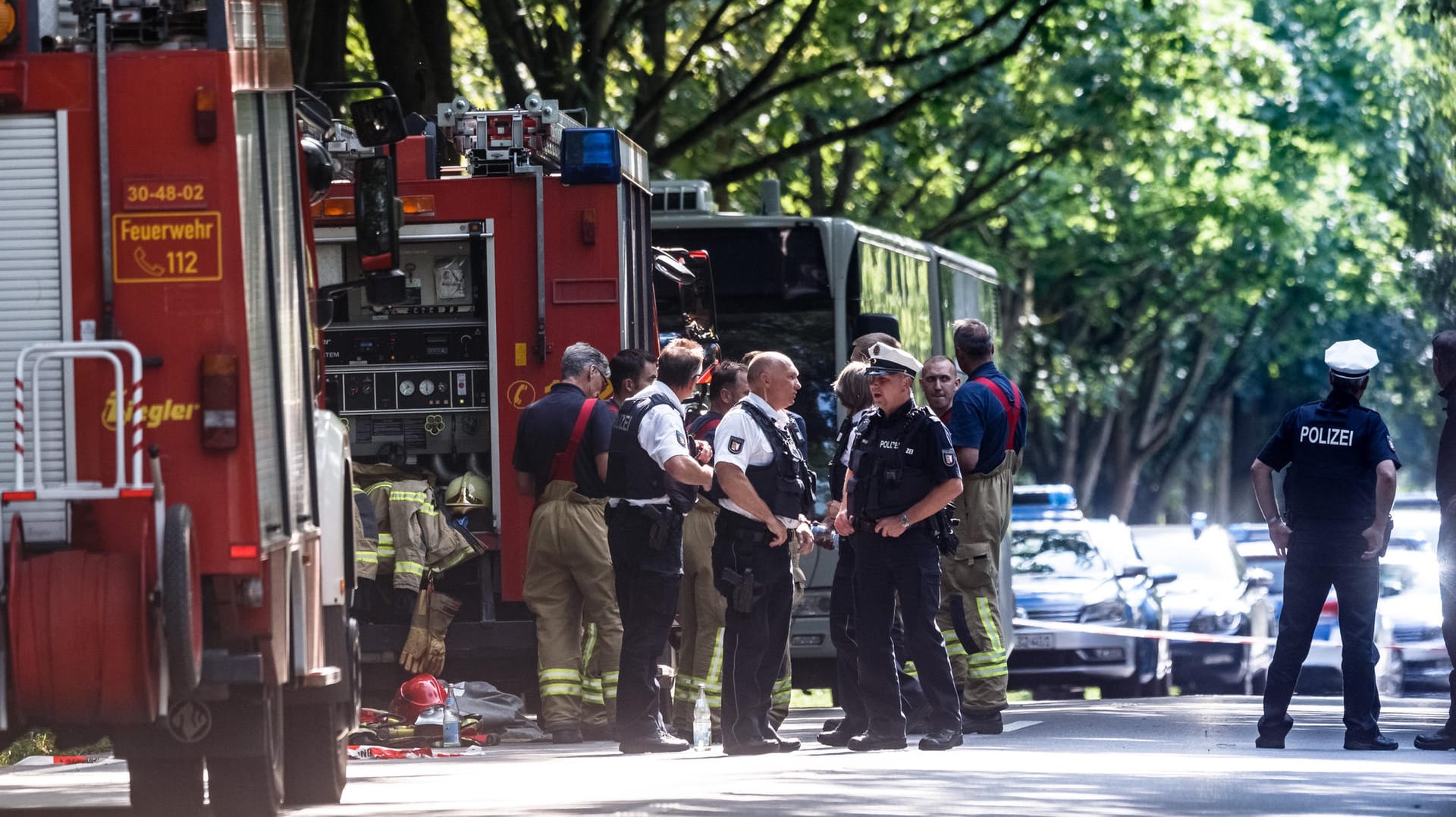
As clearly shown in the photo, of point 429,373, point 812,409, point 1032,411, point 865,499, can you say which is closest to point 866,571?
point 865,499

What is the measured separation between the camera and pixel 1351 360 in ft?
38.5

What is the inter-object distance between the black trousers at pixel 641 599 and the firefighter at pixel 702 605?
47 centimetres

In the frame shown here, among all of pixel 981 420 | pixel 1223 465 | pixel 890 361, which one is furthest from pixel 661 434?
pixel 1223 465

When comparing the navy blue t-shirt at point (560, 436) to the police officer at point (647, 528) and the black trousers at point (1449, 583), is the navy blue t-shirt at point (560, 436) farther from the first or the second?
the black trousers at point (1449, 583)

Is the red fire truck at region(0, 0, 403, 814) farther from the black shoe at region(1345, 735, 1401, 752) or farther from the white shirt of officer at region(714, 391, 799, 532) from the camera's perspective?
the black shoe at region(1345, 735, 1401, 752)

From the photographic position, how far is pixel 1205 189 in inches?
1321

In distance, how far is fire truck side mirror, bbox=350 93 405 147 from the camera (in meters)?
9.39

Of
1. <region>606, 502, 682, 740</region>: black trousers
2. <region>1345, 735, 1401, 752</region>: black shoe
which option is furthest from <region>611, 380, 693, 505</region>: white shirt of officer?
<region>1345, 735, 1401, 752</region>: black shoe

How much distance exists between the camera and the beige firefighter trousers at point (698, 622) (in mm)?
12078

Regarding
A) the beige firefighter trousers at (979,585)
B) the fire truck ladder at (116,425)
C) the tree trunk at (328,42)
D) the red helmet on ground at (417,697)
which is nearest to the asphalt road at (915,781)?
the beige firefighter trousers at (979,585)

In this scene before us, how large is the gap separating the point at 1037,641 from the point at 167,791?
421 inches

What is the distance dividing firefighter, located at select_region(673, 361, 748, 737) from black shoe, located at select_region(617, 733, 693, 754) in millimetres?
411

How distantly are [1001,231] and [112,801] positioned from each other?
25.2 metres

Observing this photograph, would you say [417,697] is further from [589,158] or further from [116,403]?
[116,403]
